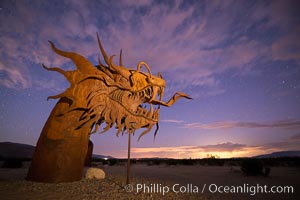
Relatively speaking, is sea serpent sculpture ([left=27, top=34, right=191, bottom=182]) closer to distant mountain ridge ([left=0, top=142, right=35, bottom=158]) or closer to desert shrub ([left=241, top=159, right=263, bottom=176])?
desert shrub ([left=241, top=159, right=263, bottom=176])

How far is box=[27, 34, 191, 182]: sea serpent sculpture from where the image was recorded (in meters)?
7.09

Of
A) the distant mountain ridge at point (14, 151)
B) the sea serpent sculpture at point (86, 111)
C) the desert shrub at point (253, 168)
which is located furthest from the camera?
the distant mountain ridge at point (14, 151)

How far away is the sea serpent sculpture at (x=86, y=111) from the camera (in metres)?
7.09

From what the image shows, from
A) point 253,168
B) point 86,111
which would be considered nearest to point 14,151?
point 86,111

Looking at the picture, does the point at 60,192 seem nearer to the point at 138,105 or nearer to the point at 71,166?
the point at 71,166

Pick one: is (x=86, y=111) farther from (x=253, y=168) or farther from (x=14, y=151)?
(x=14, y=151)

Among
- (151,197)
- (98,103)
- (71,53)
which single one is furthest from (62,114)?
(151,197)

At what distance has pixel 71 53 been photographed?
812 centimetres

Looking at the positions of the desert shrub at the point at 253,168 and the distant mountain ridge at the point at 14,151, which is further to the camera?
the distant mountain ridge at the point at 14,151

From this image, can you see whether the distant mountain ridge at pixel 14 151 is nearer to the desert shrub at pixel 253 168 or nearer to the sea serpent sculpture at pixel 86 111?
the sea serpent sculpture at pixel 86 111

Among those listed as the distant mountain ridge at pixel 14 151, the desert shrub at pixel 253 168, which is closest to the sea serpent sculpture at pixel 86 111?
the desert shrub at pixel 253 168

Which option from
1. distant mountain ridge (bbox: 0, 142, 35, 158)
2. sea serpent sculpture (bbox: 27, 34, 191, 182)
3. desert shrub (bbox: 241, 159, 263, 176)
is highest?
sea serpent sculpture (bbox: 27, 34, 191, 182)

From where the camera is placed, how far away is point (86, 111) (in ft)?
25.7

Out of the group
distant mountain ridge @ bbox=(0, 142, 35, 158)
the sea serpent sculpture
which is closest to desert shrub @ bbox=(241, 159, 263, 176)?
the sea serpent sculpture
